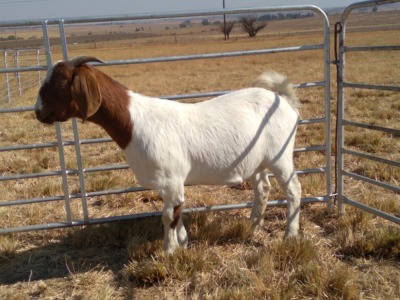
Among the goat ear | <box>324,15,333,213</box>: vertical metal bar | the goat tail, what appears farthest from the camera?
<box>324,15,333,213</box>: vertical metal bar

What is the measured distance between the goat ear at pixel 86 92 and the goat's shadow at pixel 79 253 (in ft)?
4.76

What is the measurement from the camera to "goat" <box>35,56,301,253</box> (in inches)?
141

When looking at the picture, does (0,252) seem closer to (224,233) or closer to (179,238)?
(179,238)

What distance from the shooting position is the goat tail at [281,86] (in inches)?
174

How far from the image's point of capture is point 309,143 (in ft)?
25.3

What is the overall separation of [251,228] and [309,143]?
3.66 meters

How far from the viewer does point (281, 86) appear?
445 centimetres

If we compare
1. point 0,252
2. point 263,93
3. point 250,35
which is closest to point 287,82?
point 263,93

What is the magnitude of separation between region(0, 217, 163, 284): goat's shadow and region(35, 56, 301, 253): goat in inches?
21.2

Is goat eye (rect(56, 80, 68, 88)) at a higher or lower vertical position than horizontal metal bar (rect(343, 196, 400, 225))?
higher

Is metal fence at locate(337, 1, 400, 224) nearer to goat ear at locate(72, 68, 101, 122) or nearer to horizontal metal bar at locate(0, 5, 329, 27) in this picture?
horizontal metal bar at locate(0, 5, 329, 27)

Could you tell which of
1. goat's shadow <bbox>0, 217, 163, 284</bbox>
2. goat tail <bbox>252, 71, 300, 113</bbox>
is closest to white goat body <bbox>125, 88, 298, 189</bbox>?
goat tail <bbox>252, 71, 300, 113</bbox>

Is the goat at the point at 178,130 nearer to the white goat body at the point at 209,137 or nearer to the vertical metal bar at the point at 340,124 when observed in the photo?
the white goat body at the point at 209,137

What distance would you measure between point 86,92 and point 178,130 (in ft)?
2.80
